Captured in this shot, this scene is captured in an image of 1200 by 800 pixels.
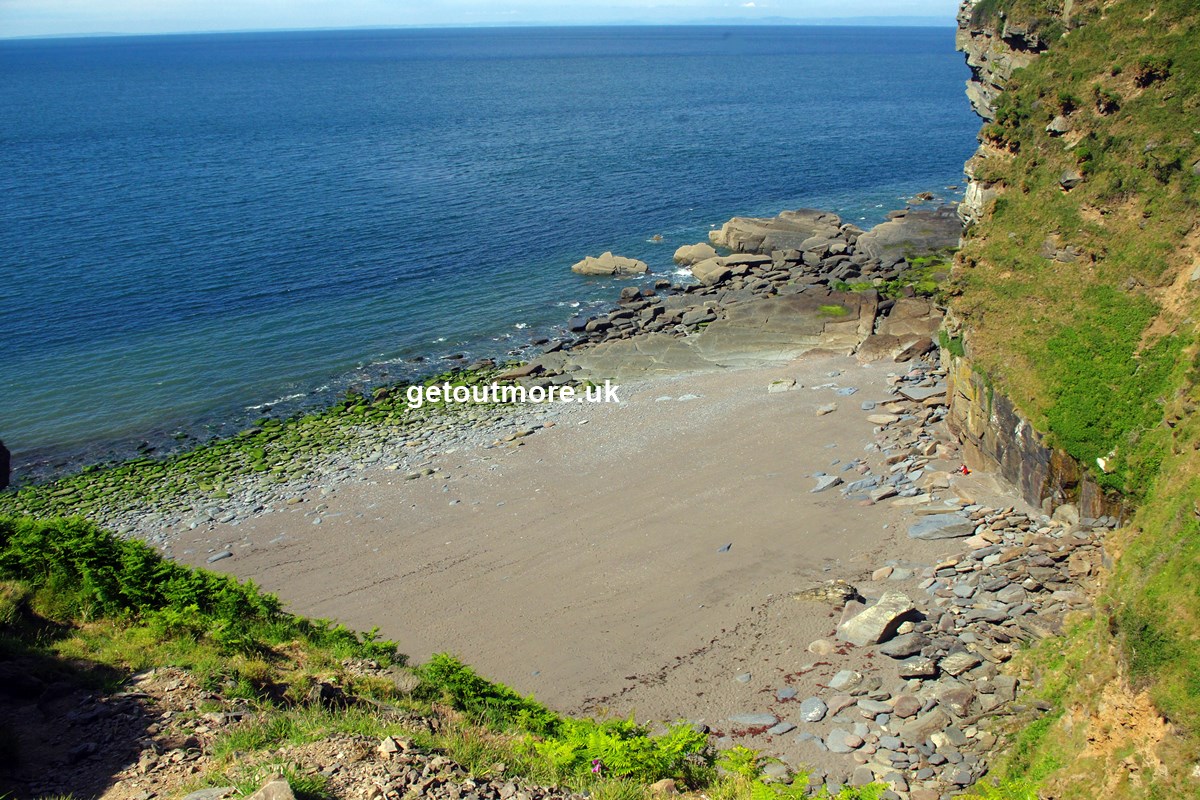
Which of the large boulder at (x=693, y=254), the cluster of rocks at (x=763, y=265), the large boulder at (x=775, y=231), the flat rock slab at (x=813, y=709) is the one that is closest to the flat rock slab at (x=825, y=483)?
the flat rock slab at (x=813, y=709)

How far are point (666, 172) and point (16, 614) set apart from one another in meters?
68.4

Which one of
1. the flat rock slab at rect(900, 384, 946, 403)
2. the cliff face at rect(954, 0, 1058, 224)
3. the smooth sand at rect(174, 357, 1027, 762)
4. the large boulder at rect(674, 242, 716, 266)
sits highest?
the cliff face at rect(954, 0, 1058, 224)

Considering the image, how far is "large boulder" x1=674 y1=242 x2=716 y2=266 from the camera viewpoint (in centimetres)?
5266

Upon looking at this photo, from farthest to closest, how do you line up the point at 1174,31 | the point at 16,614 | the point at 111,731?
1. the point at 1174,31
2. the point at 16,614
3. the point at 111,731

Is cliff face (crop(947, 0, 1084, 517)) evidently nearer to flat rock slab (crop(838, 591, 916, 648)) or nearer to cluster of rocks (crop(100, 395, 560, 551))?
flat rock slab (crop(838, 591, 916, 648))

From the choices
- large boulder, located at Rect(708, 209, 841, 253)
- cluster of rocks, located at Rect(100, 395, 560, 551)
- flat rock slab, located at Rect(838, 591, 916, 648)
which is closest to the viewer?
flat rock slab, located at Rect(838, 591, 916, 648)

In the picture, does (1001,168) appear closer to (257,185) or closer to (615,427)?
(615,427)

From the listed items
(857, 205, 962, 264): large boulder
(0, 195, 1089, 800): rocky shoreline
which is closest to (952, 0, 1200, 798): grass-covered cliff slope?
(0, 195, 1089, 800): rocky shoreline

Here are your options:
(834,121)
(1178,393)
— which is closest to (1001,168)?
(1178,393)

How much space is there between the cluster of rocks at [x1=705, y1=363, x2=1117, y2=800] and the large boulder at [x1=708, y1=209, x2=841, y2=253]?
32.4 meters

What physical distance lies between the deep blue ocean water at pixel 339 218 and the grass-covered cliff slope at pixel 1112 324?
2395 centimetres

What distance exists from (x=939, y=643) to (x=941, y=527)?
4807 millimetres

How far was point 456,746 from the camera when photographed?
12.3m

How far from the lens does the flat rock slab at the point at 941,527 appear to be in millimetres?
21031
